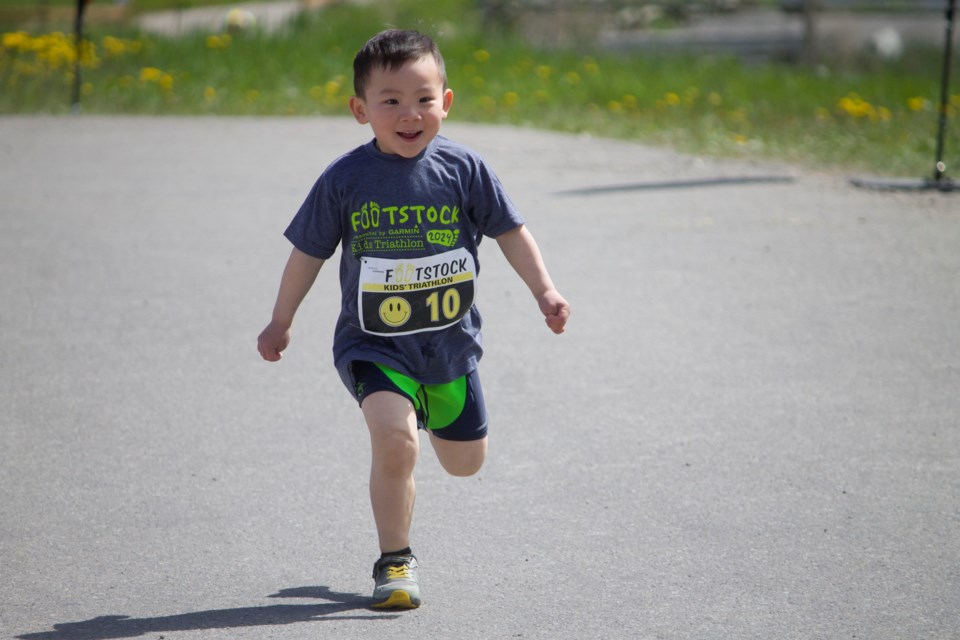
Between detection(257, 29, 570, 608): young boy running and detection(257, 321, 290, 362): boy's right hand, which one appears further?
detection(257, 321, 290, 362): boy's right hand

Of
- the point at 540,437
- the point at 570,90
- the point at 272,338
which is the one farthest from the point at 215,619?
the point at 570,90

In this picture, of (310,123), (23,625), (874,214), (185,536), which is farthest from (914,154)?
(23,625)

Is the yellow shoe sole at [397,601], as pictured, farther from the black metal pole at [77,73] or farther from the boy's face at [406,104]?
the black metal pole at [77,73]

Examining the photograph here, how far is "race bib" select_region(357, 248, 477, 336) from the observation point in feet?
11.0

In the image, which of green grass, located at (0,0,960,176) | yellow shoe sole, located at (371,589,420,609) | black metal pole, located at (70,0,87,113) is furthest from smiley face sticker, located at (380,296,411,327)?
black metal pole, located at (70,0,87,113)

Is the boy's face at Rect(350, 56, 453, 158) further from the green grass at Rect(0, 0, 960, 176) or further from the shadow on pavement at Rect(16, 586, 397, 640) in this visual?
the green grass at Rect(0, 0, 960, 176)

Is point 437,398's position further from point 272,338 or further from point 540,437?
point 540,437

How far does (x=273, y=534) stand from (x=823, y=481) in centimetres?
181

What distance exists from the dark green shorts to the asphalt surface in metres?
0.42

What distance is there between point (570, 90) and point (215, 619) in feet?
37.0

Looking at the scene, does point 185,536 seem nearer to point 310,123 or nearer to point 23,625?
point 23,625

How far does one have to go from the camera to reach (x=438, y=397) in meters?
3.46

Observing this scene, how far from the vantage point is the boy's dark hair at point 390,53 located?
3322mm

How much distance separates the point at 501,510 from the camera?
4082 millimetres
